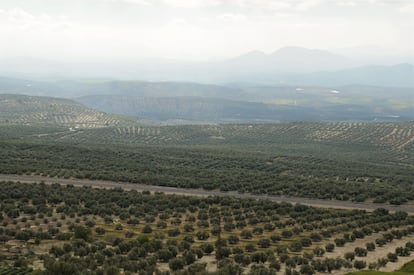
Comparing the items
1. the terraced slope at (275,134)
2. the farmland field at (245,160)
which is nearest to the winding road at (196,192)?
the farmland field at (245,160)

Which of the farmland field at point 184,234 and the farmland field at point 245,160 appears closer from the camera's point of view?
the farmland field at point 184,234

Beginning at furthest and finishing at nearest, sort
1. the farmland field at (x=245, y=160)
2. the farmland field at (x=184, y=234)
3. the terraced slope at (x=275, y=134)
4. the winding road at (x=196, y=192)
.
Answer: the terraced slope at (x=275, y=134) → the farmland field at (x=245, y=160) → the winding road at (x=196, y=192) → the farmland field at (x=184, y=234)

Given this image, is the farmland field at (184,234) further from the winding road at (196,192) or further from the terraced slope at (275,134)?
the terraced slope at (275,134)

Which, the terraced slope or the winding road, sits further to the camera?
the terraced slope

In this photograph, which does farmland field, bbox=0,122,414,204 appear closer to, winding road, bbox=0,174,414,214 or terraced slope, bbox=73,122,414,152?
terraced slope, bbox=73,122,414,152

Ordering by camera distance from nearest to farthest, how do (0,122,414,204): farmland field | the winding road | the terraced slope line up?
the winding road → (0,122,414,204): farmland field → the terraced slope

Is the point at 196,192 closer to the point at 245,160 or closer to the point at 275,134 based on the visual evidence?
the point at 245,160

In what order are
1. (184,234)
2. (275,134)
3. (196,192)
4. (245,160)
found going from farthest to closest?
(275,134) → (245,160) → (196,192) → (184,234)

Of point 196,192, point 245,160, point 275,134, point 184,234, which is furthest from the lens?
point 275,134

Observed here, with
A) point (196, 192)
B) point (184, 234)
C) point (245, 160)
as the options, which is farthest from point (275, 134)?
point (184, 234)

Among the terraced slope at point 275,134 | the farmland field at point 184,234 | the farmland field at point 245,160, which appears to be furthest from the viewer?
the terraced slope at point 275,134

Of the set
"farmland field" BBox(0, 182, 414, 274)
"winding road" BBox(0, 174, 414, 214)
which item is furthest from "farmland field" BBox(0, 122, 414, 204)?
"farmland field" BBox(0, 182, 414, 274)
